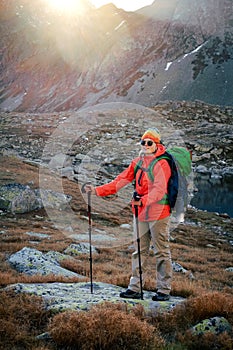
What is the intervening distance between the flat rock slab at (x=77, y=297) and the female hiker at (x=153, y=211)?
33cm

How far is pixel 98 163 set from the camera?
50938mm

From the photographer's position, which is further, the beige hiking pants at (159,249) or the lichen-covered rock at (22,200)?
the lichen-covered rock at (22,200)

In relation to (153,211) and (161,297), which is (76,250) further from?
(153,211)

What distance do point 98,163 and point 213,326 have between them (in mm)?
46159

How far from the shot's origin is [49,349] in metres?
4.36

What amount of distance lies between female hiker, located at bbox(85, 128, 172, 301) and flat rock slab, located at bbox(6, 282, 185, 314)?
330 millimetres

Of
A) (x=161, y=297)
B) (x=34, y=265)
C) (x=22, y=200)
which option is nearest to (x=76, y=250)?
(x=34, y=265)

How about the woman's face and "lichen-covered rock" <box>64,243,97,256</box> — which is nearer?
the woman's face

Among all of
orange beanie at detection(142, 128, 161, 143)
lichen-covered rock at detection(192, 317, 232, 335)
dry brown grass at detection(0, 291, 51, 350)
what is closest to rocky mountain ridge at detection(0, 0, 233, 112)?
orange beanie at detection(142, 128, 161, 143)

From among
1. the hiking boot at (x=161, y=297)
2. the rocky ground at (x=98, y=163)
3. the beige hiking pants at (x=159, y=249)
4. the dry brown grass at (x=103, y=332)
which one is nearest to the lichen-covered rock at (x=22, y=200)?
the rocky ground at (x=98, y=163)

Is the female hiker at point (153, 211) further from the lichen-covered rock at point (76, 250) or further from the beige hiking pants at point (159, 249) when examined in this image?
the lichen-covered rock at point (76, 250)

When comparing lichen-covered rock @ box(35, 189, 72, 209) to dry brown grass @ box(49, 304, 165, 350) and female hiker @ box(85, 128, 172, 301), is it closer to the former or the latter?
female hiker @ box(85, 128, 172, 301)

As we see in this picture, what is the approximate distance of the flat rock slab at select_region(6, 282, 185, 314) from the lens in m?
5.61

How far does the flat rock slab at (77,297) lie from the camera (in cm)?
561
